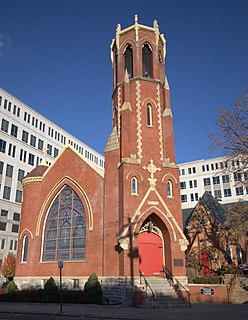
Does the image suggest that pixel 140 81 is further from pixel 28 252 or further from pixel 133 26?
pixel 28 252

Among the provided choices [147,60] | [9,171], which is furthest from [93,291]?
[9,171]

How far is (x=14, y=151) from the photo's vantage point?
51.0 metres

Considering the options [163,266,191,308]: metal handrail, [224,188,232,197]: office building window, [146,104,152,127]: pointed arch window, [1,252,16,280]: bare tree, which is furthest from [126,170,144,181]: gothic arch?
[224,188,232,197]: office building window

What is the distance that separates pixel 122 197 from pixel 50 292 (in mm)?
8152

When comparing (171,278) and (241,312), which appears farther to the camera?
(171,278)

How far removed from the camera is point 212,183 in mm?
75000

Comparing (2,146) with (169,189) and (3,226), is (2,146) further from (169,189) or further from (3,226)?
(169,189)

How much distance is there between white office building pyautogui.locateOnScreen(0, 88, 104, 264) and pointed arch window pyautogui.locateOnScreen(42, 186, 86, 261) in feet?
75.1

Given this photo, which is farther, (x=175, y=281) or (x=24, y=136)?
(x=24, y=136)

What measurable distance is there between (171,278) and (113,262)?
4061 millimetres

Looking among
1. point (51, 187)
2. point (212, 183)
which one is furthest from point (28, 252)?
point (212, 183)

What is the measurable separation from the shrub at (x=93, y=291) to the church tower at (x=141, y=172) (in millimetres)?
1022

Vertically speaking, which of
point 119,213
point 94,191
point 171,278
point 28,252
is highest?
point 94,191

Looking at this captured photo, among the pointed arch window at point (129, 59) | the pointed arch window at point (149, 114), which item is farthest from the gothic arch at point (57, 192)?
the pointed arch window at point (129, 59)
